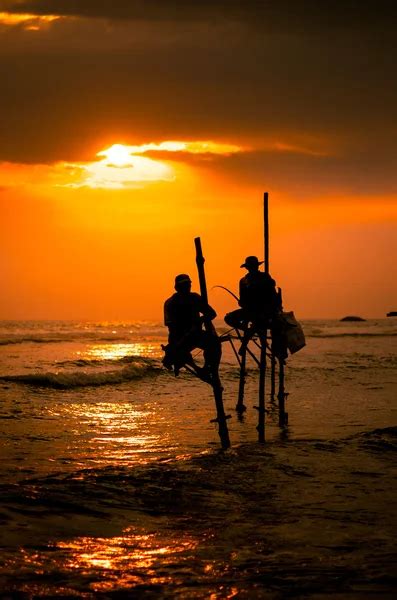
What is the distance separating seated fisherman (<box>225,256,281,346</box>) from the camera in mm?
14164

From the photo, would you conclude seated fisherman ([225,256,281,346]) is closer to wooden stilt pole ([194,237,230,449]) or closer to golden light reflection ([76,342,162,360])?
wooden stilt pole ([194,237,230,449])

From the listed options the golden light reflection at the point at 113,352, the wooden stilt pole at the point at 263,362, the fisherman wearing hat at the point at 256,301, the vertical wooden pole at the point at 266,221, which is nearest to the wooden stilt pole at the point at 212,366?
the wooden stilt pole at the point at 263,362

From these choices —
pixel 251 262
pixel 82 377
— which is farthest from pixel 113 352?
pixel 251 262

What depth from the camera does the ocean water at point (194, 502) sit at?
596 centimetres

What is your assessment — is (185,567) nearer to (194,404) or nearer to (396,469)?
(396,469)

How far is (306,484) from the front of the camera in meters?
9.72

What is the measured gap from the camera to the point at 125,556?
254 inches

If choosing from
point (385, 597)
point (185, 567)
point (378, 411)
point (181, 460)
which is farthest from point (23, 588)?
point (378, 411)

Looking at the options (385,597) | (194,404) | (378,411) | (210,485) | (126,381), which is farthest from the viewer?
(126,381)

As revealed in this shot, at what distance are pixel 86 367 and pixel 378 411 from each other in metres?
18.1

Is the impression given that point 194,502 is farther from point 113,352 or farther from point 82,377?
point 113,352

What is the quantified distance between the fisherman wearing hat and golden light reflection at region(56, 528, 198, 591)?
7.37m

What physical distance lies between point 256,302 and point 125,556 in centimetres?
823

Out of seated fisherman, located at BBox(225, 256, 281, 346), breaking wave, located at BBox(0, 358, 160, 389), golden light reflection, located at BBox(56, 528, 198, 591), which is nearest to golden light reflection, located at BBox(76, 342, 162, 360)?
breaking wave, located at BBox(0, 358, 160, 389)
